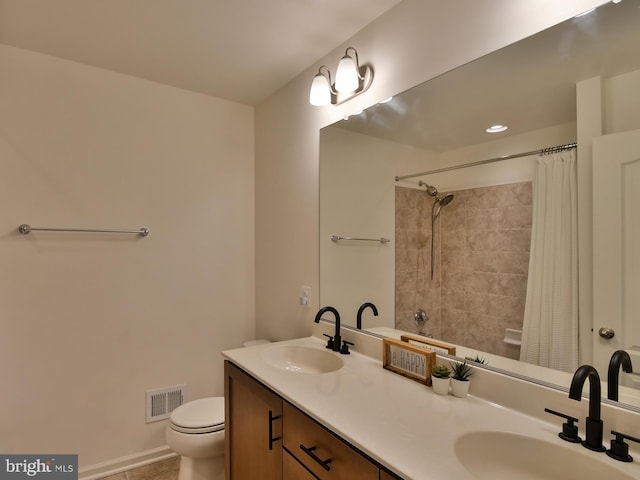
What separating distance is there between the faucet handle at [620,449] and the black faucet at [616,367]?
11 cm

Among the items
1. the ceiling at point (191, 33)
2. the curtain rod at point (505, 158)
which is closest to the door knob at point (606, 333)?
the curtain rod at point (505, 158)

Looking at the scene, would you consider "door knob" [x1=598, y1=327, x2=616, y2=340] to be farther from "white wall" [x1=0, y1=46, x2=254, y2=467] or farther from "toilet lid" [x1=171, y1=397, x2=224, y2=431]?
"white wall" [x1=0, y1=46, x2=254, y2=467]

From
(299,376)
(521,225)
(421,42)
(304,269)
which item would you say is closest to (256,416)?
(299,376)

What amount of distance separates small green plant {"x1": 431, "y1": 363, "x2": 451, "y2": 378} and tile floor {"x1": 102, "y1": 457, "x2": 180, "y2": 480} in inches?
70.0

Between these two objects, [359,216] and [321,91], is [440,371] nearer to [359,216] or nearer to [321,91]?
[359,216]

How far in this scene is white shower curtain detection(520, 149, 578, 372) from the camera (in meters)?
1.09

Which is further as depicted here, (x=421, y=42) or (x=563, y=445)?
(x=421, y=42)

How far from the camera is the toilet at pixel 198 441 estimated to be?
71.8 inches

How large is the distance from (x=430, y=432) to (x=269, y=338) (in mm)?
1701

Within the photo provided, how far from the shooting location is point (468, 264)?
140 centimetres

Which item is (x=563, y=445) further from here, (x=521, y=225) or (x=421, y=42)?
(x=421, y=42)

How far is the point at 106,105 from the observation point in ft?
7.14

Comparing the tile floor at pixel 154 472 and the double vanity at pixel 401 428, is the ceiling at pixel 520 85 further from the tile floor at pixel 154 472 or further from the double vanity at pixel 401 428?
the tile floor at pixel 154 472

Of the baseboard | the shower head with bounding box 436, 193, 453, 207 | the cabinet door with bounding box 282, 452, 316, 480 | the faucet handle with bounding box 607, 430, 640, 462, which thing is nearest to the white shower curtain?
the faucet handle with bounding box 607, 430, 640, 462
